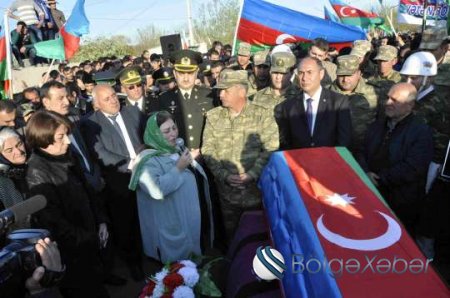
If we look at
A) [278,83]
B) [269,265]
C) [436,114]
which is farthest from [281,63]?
[269,265]

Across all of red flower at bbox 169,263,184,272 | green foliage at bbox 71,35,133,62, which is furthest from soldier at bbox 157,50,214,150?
green foliage at bbox 71,35,133,62

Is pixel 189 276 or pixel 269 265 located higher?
pixel 269 265

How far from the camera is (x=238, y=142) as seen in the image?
10.4 ft

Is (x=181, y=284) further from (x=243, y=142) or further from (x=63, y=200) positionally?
(x=243, y=142)

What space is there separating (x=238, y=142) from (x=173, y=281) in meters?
1.47

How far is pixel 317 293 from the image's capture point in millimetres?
1321

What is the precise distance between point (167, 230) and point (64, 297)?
31.7 inches

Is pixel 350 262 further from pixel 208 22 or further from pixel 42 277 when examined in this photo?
pixel 208 22

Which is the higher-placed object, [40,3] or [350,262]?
[40,3]

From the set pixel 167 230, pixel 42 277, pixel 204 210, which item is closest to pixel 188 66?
pixel 204 210

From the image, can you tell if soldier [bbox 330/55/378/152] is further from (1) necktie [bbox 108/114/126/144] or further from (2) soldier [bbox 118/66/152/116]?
(1) necktie [bbox 108/114/126/144]

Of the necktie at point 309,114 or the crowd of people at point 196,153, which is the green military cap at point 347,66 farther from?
the necktie at point 309,114

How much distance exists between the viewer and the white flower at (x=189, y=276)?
1988mm

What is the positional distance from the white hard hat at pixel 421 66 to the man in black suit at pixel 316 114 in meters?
0.98
